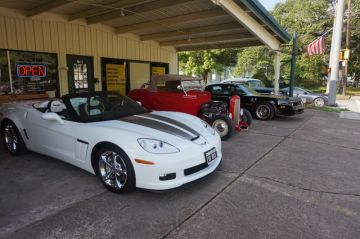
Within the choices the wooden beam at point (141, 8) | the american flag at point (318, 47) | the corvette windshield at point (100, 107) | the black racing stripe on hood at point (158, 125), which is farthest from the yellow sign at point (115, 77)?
the american flag at point (318, 47)

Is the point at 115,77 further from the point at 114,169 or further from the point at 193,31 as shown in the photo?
the point at 114,169

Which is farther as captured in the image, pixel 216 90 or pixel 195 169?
pixel 216 90

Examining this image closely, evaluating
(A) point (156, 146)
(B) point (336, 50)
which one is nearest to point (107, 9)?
(A) point (156, 146)

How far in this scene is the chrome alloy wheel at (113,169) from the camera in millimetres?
3174

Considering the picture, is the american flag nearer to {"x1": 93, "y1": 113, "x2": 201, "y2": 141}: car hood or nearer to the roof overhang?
the roof overhang

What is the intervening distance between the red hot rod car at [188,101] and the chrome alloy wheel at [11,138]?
12.6ft

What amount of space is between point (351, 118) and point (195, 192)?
884 cm

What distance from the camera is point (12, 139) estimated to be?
4.75 m

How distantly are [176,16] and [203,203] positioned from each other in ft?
22.3

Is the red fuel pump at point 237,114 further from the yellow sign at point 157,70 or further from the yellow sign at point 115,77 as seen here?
the yellow sign at point 157,70

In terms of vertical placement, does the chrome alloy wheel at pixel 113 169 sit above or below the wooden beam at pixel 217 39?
below

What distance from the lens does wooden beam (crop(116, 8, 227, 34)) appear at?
7586 mm

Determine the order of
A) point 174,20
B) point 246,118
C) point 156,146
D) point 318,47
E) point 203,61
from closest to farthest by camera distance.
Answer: point 156,146
point 246,118
point 174,20
point 318,47
point 203,61

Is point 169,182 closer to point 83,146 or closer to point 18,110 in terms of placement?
point 83,146
